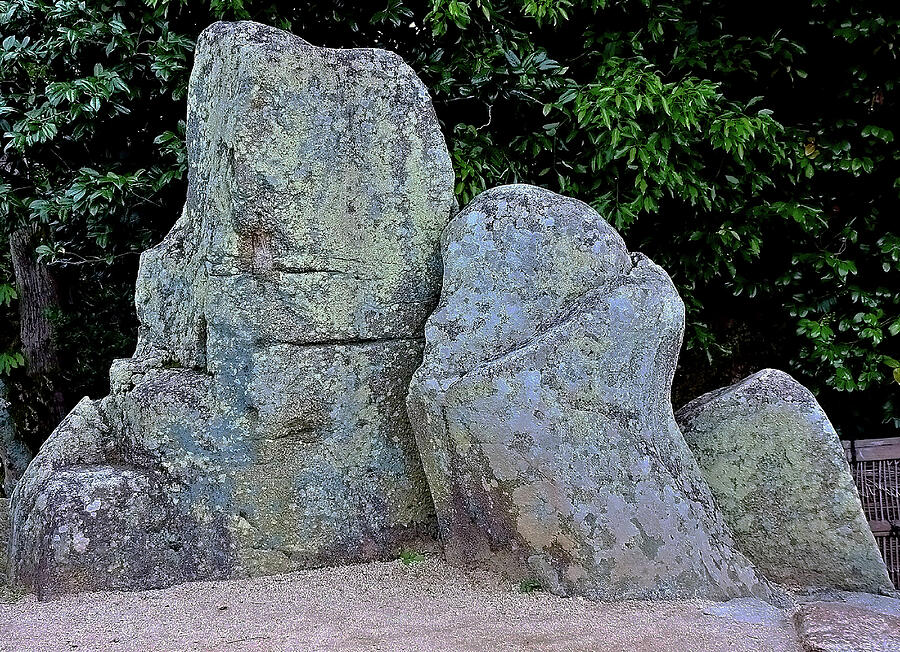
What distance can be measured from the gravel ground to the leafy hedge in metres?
2.28

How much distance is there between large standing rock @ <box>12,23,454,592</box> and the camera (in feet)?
10.9

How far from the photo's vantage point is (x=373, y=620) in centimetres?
301

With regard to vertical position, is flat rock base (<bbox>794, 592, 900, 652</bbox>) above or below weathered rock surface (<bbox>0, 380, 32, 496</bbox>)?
below

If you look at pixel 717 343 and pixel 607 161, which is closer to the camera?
pixel 607 161

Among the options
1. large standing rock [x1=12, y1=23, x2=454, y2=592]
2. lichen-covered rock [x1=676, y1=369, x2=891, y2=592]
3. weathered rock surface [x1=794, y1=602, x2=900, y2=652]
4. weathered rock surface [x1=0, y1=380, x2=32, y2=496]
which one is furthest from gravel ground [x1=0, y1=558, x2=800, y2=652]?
weathered rock surface [x1=0, y1=380, x2=32, y2=496]

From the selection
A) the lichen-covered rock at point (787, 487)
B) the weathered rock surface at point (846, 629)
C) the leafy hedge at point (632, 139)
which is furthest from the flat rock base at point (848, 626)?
the leafy hedge at point (632, 139)

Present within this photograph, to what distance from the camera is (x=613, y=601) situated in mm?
3100

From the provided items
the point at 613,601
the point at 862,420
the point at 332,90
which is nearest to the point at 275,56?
the point at 332,90

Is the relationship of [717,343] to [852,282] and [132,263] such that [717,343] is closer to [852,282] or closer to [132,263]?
[852,282]

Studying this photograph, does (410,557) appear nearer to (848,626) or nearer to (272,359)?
(272,359)

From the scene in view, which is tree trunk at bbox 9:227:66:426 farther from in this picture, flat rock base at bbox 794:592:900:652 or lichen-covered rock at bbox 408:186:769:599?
flat rock base at bbox 794:592:900:652

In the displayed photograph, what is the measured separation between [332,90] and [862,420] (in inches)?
159

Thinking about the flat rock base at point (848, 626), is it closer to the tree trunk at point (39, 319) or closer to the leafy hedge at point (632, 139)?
the leafy hedge at point (632, 139)

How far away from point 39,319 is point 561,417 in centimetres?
436
